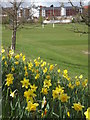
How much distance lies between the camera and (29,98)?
9.78 ft

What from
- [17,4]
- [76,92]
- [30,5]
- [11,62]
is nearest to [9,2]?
[17,4]

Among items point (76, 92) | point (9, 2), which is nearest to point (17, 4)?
point (9, 2)

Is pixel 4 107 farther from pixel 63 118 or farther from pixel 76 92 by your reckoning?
pixel 76 92

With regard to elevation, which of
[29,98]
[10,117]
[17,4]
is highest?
[17,4]

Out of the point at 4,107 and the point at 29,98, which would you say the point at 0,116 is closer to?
the point at 4,107

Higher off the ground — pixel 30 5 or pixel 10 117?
pixel 30 5

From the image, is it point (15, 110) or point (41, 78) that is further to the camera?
point (41, 78)

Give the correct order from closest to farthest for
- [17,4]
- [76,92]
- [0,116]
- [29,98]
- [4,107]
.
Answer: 1. [29,98]
2. [0,116]
3. [4,107]
4. [76,92]
5. [17,4]

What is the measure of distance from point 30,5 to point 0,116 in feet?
34.6

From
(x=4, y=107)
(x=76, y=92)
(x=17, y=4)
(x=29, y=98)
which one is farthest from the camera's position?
(x=17, y=4)

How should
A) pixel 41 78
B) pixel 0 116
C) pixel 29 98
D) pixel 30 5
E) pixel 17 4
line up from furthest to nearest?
pixel 30 5
pixel 17 4
pixel 41 78
pixel 0 116
pixel 29 98

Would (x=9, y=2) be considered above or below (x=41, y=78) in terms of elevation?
above

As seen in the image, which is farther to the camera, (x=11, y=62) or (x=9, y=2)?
(x=9, y=2)

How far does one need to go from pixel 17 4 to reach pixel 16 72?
25.5 ft
